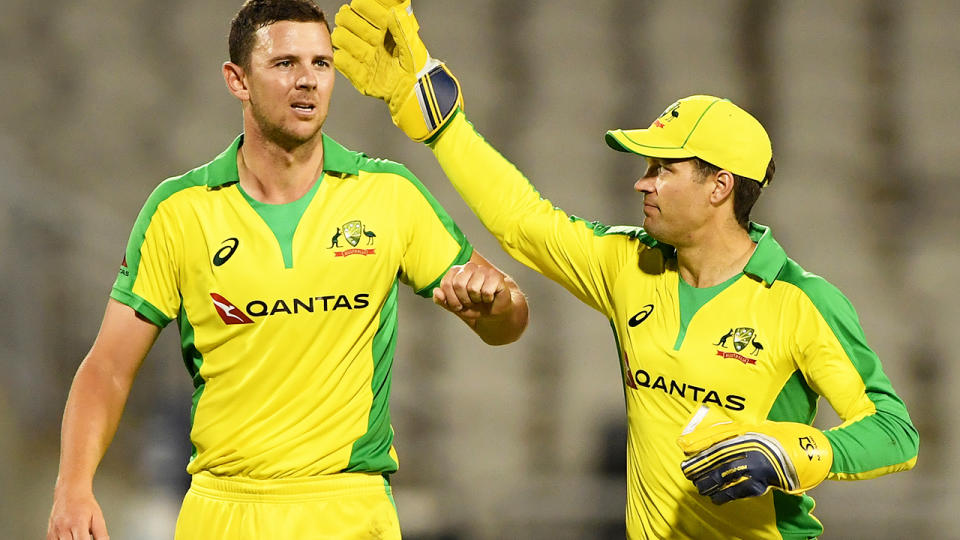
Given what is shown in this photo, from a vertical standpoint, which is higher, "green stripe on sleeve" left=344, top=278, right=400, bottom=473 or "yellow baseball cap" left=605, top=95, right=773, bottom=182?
"yellow baseball cap" left=605, top=95, right=773, bottom=182

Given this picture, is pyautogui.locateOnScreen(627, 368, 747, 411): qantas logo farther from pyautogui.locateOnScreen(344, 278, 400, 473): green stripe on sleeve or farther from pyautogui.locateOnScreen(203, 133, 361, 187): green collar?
pyautogui.locateOnScreen(203, 133, 361, 187): green collar

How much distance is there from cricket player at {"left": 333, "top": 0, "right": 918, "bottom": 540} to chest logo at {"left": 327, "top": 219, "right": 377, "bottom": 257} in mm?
375

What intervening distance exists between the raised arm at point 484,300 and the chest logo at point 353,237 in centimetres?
22

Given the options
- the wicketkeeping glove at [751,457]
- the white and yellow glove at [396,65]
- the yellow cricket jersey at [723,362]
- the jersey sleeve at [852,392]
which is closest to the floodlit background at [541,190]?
the white and yellow glove at [396,65]

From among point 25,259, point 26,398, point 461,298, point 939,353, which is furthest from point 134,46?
point 939,353

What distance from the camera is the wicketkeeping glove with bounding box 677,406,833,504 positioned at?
6.66ft

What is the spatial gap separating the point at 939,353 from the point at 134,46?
3312mm

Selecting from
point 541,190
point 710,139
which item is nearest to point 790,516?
point 710,139

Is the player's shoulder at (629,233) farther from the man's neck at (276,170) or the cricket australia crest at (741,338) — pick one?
the man's neck at (276,170)

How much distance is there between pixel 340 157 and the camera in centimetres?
243

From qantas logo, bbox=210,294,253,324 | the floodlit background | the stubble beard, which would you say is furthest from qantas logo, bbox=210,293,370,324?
the floodlit background

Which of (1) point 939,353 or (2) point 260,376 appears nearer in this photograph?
(2) point 260,376

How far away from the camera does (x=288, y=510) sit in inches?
89.7

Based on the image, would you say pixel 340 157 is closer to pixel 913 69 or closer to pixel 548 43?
pixel 548 43
